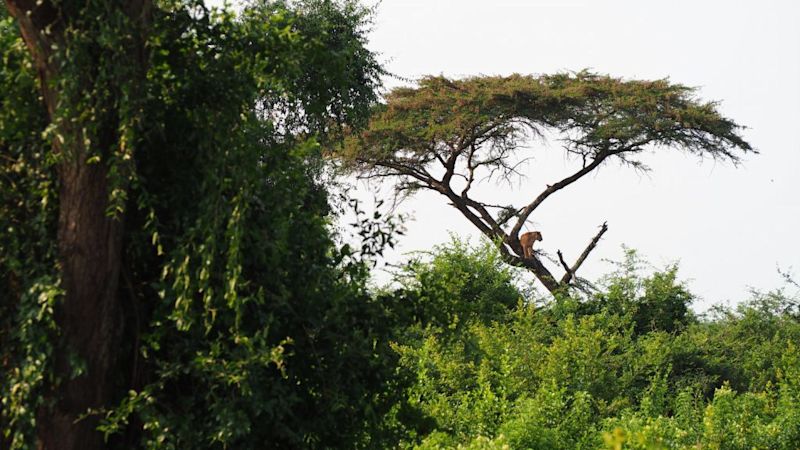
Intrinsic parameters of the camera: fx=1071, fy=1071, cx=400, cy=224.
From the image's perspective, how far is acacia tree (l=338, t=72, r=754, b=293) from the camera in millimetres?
20625

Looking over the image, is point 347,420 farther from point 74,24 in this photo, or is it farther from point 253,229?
point 74,24

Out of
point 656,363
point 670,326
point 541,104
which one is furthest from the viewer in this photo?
point 541,104

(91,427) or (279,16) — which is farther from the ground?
(279,16)

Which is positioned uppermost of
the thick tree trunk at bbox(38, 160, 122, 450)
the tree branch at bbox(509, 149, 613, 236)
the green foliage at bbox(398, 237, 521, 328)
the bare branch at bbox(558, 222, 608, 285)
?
the tree branch at bbox(509, 149, 613, 236)

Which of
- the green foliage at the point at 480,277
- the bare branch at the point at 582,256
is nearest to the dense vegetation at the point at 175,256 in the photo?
the green foliage at the point at 480,277

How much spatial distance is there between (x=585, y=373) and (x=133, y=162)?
7044 mm

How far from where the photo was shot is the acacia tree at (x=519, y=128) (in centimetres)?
2062

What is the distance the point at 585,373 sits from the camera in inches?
419

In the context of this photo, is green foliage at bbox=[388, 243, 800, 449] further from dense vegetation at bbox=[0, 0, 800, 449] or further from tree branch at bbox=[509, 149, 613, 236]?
tree branch at bbox=[509, 149, 613, 236]

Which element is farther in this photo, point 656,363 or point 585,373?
point 656,363

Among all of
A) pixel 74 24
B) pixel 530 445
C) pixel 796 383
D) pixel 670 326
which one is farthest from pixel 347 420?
pixel 670 326

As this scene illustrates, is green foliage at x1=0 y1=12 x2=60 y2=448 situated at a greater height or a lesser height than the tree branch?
lesser

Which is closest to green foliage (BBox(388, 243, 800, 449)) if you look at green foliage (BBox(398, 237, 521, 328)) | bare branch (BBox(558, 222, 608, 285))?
green foliage (BBox(398, 237, 521, 328))

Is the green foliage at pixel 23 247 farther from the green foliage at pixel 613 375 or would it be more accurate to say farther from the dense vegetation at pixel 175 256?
the green foliage at pixel 613 375
